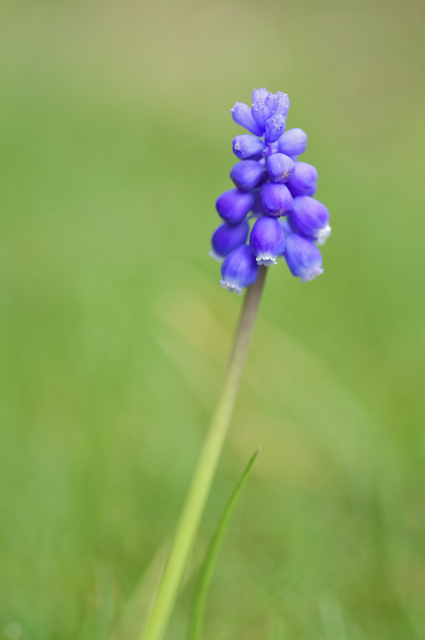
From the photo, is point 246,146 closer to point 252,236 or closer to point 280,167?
point 280,167

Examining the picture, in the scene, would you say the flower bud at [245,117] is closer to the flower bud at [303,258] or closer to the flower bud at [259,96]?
the flower bud at [259,96]

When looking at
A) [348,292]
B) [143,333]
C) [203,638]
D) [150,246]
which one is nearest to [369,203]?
[348,292]

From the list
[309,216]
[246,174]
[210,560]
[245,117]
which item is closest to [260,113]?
[245,117]

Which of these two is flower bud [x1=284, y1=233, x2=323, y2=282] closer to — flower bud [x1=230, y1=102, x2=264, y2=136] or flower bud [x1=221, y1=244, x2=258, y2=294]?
flower bud [x1=221, y1=244, x2=258, y2=294]

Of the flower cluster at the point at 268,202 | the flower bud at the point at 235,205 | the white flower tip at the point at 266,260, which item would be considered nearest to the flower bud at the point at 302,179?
the flower cluster at the point at 268,202

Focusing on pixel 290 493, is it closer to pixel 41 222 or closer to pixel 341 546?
pixel 341 546
